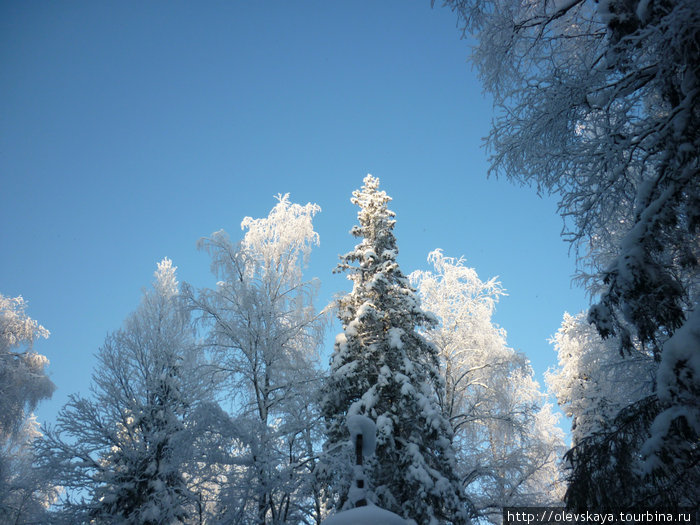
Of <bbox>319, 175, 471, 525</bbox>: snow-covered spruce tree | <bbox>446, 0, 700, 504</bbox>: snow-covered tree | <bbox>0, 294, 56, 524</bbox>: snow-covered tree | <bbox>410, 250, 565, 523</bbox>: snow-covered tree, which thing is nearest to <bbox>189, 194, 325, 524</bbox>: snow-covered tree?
<bbox>319, 175, 471, 525</bbox>: snow-covered spruce tree

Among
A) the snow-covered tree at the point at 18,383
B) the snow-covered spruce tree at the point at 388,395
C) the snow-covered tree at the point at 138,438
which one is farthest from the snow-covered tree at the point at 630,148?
the snow-covered tree at the point at 18,383

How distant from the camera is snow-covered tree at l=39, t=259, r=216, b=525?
30.2 feet

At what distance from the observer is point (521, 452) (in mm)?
12781

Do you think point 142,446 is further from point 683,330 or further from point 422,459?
point 683,330

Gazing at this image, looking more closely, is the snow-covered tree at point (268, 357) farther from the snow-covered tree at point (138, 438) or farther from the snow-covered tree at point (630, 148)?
the snow-covered tree at point (630, 148)

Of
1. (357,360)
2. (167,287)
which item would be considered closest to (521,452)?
(357,360)

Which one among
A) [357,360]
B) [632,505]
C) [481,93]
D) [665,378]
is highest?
[481,93]

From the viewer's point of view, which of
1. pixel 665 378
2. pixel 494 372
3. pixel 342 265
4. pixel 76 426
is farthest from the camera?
pixel 494 372

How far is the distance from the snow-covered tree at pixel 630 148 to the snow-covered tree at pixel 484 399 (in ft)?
27.3

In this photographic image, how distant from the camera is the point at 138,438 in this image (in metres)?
10.1

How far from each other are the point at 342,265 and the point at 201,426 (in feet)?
18.5

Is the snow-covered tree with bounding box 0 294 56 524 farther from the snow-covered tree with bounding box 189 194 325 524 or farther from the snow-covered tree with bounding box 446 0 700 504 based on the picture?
the snow-covered tree with bounding box 446 0 700 504

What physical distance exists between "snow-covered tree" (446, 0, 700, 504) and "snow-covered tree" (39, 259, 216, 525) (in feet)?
26.6

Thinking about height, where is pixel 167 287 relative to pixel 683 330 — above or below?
above
